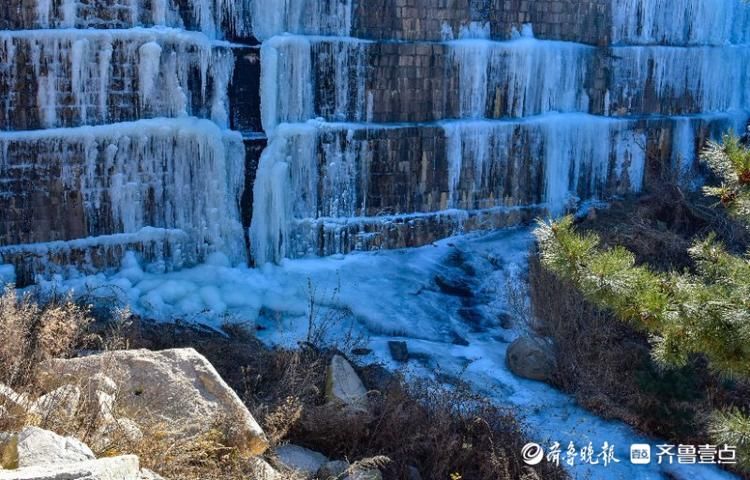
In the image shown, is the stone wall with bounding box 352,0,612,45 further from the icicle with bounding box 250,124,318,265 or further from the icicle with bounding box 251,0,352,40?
the icicle with bounding box 250,124,318,265

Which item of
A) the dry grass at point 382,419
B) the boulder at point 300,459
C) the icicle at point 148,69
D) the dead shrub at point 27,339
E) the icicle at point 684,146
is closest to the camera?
the dead shrub at point 27,339

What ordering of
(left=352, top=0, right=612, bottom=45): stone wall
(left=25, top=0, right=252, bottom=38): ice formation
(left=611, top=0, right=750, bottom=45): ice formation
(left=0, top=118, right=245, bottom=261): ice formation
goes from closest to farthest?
(left=25, top=0, right=252, bottom=38): ice formation
(left=0, top=118, right=245, bottom=261): ice formation
(left=352, top=0, right=612, bottom=45): stone wall
(left=611, top=0, right=750, bottom=45): ice formation

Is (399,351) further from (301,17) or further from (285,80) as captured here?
(301,17)

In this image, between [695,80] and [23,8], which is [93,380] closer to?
[23,8]

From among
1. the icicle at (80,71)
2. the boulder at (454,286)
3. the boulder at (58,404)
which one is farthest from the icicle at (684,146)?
the boulder at (58,404)

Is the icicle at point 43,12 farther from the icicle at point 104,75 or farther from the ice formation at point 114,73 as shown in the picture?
the icicle at point 104,75

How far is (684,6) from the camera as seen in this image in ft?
47.4

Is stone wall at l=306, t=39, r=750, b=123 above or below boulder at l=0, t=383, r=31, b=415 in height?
above

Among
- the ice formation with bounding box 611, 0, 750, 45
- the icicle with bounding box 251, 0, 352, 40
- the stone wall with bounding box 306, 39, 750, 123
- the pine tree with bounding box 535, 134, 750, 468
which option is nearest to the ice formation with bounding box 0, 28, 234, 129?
the icicle with bounding box 251, 0, 352, 40

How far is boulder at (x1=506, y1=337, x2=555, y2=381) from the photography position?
9.50 m

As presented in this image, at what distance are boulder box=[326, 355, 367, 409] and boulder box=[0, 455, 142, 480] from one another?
2.87 meters

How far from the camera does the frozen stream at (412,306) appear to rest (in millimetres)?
8797

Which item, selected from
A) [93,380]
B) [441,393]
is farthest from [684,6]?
[93,380]

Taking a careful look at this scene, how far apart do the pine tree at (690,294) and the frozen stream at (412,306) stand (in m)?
2.75
